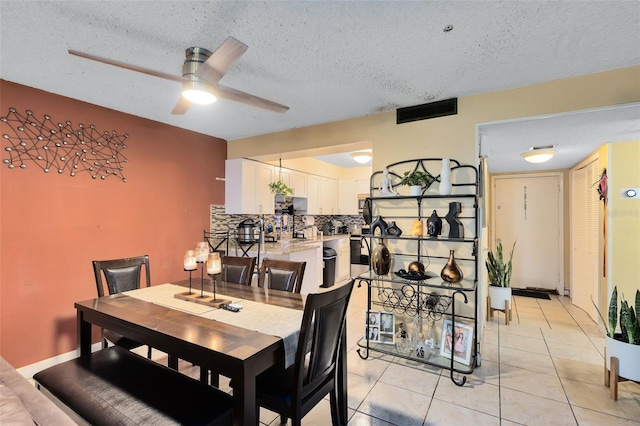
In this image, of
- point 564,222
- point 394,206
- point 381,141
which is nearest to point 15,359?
point 394,206

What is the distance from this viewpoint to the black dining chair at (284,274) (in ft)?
7.93

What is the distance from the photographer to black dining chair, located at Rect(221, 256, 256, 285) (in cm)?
264

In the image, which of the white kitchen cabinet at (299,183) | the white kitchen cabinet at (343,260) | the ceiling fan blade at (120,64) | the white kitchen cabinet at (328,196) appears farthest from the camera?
the white kitchen cabinet at (328,196)

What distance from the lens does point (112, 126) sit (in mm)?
3078

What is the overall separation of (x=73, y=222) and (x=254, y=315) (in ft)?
7.55

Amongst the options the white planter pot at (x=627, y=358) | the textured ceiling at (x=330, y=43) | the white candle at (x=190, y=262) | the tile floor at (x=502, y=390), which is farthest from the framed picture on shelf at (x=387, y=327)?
→ the textured ceiling at (x=330, y=43)

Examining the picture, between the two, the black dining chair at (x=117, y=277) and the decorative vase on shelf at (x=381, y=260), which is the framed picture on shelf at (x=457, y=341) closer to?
the decorative vase on shelf at (x=381, y=260)

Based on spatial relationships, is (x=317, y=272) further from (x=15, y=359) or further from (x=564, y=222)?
(x=564, y=222)

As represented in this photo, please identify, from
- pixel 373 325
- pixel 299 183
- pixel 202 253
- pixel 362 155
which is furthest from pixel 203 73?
pixel 299 183

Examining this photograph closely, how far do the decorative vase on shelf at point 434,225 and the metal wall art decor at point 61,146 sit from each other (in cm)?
319

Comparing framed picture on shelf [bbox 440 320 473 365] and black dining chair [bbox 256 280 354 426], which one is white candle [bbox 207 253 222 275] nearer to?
black dining chair [bbox 256 280 354 426]

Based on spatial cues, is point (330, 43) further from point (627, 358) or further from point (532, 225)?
point (532, 225)

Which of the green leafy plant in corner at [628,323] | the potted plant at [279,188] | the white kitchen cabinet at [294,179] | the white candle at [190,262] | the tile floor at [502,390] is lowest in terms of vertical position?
the tile floor at [502,390]

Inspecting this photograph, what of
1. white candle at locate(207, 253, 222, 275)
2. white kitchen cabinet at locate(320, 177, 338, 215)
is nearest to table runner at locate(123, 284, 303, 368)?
white candle at locate(207, 253, 222, 275)
